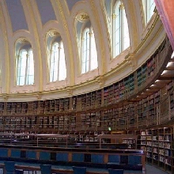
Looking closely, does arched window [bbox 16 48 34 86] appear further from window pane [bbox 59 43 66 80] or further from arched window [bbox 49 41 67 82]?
window pane [bbox 59 43 66 80]

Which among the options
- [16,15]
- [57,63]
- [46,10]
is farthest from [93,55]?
[16,15]

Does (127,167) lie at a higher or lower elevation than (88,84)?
lower

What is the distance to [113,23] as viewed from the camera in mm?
13164

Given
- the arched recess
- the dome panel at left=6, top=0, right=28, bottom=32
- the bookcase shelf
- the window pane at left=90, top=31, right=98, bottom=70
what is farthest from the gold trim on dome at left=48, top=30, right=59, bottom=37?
the bookcase shelf

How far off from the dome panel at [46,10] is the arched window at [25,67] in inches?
131

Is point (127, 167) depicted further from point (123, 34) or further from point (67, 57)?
Result: point (67, 57)

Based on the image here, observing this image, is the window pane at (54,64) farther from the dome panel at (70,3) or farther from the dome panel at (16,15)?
the dome panel at (70,3)

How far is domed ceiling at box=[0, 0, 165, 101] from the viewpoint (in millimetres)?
10344

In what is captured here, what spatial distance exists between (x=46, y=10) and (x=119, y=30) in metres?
6.84

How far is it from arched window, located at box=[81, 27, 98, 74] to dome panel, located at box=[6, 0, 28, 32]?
17.2 ft

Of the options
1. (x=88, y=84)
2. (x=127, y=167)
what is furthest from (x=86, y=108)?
(x=127, y=167)

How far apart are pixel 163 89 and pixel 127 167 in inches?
141

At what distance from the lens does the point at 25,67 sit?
19.8 m

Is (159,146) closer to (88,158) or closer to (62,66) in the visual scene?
(88,158)
